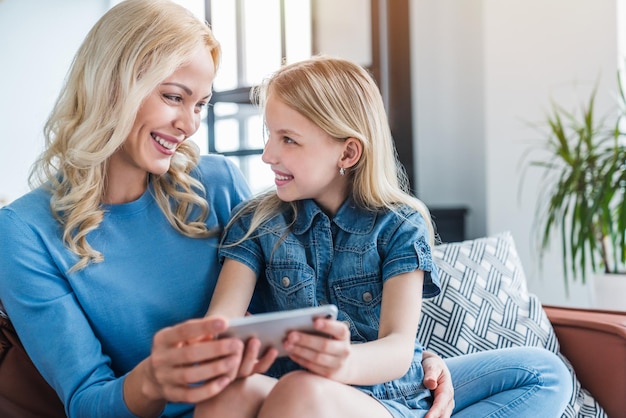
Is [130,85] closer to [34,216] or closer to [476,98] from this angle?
[34,216]

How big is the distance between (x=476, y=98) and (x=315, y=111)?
2902 mm

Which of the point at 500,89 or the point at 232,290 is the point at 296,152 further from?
the point at 500,89

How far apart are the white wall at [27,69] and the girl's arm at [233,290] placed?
3.89m

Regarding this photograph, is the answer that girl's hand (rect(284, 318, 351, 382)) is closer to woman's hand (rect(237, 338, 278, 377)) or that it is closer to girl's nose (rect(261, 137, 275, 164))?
woman's hand (rect(237, 338, 278, 377))

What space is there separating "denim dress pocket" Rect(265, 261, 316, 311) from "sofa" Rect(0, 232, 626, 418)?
446mm

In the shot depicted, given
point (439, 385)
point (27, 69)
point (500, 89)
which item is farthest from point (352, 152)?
point (27, 69)

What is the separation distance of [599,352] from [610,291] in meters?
1.01

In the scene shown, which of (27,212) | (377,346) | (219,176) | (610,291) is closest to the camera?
(377,346)

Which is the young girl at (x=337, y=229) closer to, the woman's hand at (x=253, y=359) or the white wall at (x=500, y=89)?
the woman's hand at (x=253, y=359)

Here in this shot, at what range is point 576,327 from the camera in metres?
1.81

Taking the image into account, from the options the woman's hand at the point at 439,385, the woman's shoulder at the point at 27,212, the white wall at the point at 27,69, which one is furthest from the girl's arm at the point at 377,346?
the white wall at the point at 27,69

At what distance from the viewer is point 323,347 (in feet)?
3.17

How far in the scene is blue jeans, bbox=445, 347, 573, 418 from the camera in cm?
139

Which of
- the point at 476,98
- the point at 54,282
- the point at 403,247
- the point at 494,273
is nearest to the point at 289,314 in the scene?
the point at 403,247
